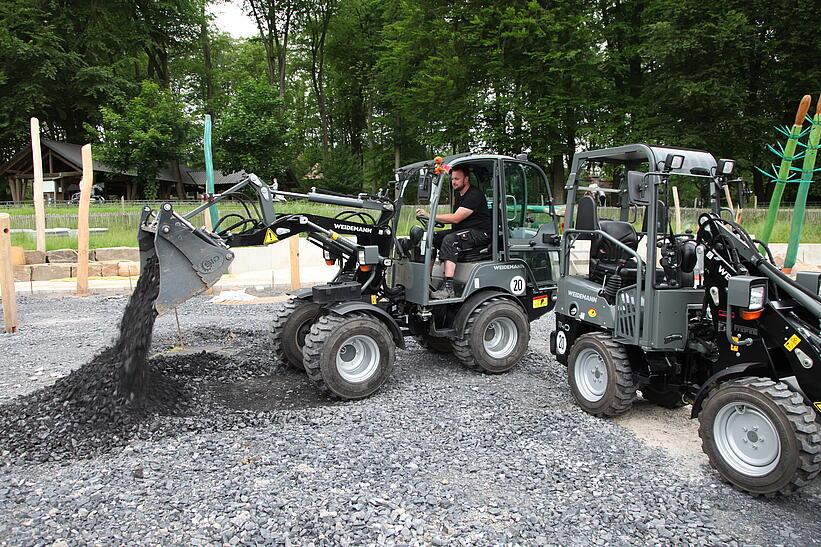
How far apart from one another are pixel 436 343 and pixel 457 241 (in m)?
1.29

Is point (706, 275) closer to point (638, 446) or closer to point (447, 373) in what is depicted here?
point (638, 446)

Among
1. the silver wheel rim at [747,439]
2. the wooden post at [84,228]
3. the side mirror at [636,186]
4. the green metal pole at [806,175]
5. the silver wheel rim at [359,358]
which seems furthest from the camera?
the wooden post at [84,228]

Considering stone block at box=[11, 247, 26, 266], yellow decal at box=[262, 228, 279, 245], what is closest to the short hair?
yellow decal at box=[262, 228, 279, 245]

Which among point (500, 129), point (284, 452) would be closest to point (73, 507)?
point (284, 452)

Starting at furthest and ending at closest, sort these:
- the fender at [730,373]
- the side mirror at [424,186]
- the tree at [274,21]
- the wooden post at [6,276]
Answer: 1. the tree at [274,21]
2. the wooden post at [6,276]
3. the side mirror at [424,186]
4. the fender at [730,373]

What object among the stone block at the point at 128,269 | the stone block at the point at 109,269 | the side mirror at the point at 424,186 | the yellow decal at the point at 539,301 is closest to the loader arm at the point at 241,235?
the side mirror at the point at 424,186

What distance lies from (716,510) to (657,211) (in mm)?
2093

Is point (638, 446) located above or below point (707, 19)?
below

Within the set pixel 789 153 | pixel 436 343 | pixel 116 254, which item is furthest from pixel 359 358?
pixel 116 254

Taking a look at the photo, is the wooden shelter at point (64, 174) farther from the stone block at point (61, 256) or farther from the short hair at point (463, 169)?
the short hair at point (463, 169)

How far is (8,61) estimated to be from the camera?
28.2m

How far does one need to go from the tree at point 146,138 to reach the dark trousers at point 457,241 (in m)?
22.5

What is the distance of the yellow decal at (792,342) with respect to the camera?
350cm

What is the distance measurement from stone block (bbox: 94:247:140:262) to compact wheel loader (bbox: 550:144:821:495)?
10892 mm
